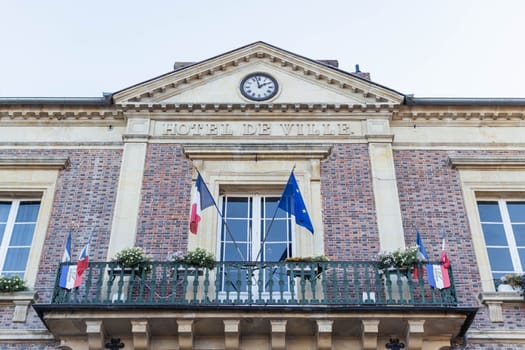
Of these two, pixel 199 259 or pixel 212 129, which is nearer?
pixel 199 259

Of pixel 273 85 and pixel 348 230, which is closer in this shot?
pixel 348 230

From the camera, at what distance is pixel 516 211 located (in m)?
12.1

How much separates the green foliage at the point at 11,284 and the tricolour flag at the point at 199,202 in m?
2.68

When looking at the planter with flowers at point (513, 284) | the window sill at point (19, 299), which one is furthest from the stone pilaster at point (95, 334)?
the planter with flowers at point (513, 284)

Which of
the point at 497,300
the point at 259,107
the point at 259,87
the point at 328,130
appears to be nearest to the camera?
the point at 497,300

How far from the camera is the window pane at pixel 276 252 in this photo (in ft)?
37.3

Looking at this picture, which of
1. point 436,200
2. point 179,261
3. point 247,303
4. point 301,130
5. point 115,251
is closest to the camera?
point 247,303

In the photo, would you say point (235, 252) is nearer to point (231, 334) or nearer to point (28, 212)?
point (231, 334)

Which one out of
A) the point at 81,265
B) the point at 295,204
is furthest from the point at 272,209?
the point at 81,265

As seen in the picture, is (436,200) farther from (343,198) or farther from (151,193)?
(151,193)

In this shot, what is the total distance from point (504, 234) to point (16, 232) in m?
8.11

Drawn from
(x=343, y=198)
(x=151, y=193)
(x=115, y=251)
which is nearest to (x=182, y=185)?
(x=151, y=193)

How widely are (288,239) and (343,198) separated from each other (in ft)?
3.82

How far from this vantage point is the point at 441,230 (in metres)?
11.6
